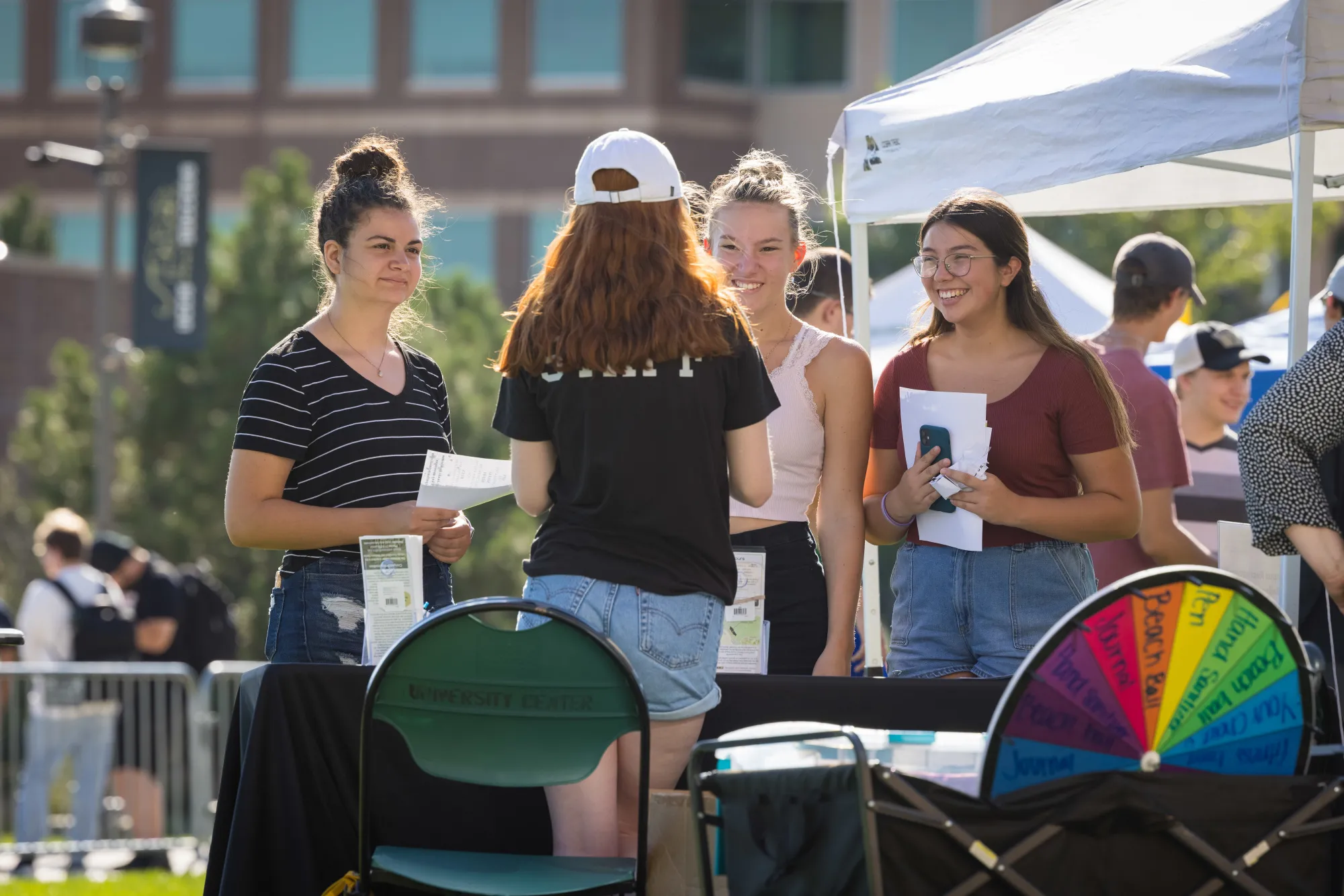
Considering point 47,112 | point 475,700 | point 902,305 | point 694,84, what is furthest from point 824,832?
point 47,112

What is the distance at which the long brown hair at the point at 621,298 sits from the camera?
272cm

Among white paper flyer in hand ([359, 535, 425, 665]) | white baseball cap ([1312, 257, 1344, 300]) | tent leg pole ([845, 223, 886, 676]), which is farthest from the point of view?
tent leg pole ([845, 223, 886, 676])

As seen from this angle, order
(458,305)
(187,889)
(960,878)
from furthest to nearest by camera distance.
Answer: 1. (458,305)
2. (187,889)
3. (960,878)

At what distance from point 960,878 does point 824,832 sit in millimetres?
223

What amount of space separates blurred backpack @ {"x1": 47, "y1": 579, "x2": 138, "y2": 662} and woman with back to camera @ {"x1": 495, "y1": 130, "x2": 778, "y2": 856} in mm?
7152

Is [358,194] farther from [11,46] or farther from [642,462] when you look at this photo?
[11,46]

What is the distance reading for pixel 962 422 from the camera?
3416mm

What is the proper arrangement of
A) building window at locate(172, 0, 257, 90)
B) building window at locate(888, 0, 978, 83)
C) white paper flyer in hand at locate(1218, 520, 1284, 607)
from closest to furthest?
white paper flyer in hand at locate(1218, 520, 1284, 607) < building window at locate(888, 0, 978, 83) < building window at locate(172, 0, 257, 90)

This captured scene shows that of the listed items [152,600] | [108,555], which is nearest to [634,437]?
[152,600]

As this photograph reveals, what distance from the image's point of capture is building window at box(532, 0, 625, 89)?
27.0m

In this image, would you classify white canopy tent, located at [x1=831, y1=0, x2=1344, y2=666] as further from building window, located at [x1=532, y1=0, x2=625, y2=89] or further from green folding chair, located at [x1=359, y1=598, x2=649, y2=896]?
building window, located at [x1=532, y1=0, x2=625, y2=89]

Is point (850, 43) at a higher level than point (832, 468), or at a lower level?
higher

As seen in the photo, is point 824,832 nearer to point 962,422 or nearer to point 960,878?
point 960,878

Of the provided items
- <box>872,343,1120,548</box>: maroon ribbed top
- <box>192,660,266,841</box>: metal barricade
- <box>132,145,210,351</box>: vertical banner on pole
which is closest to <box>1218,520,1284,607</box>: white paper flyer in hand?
<box>872,343,1120,548</box>: maroon ribbed top
